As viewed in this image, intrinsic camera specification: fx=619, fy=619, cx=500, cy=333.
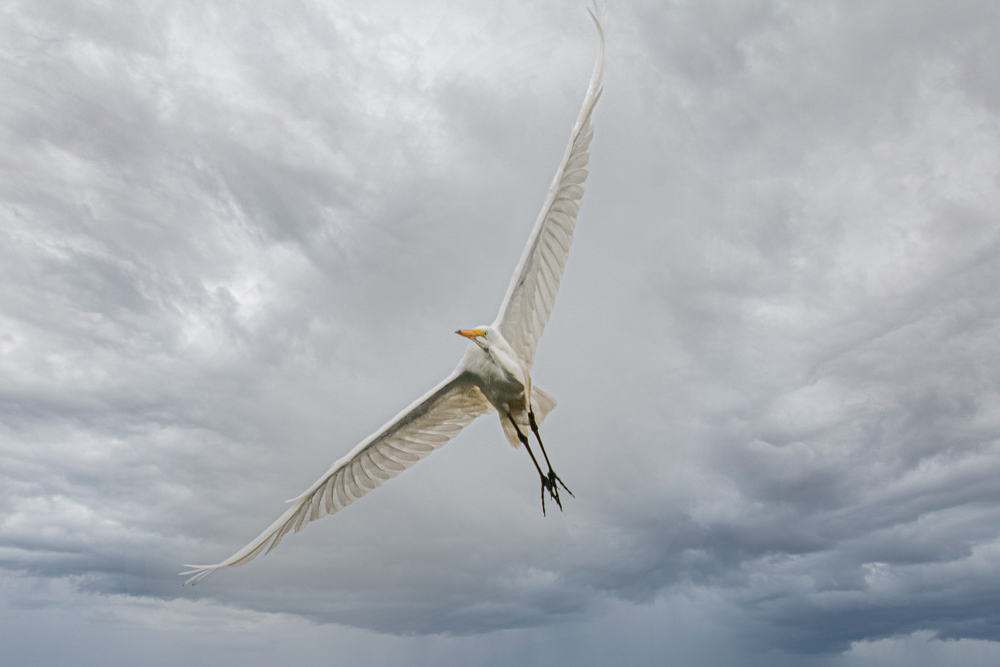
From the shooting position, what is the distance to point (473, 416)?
8141mm

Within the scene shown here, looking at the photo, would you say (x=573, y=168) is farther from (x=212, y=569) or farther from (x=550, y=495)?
(x=212, y=569)

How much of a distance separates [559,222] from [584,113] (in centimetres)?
123

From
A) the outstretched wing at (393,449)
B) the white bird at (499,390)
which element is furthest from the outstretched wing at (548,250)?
the outstretched wing at (393,449)

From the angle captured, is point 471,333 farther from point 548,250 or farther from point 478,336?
point 548,250

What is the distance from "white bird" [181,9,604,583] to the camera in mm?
6926

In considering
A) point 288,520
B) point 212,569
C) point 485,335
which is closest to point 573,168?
point 485,335

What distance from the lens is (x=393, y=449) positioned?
8.01 m

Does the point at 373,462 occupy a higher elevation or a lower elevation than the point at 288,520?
higher

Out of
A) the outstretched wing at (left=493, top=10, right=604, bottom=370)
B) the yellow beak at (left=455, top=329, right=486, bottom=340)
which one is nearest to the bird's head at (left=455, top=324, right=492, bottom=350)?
the yellow beak at (left=455, top=329, right=486, bottom=340)

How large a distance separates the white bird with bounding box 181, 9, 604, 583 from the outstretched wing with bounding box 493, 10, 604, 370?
0.04 ft

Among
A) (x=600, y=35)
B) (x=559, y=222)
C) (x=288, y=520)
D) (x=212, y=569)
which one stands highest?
(x=600, y=35)

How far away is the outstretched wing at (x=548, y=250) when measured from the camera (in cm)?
696

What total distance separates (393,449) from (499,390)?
190 centimetres

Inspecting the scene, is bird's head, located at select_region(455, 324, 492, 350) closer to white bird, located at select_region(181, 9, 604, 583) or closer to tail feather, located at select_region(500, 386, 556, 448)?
white bird, located at select_region(181, 9, 604, 583)
